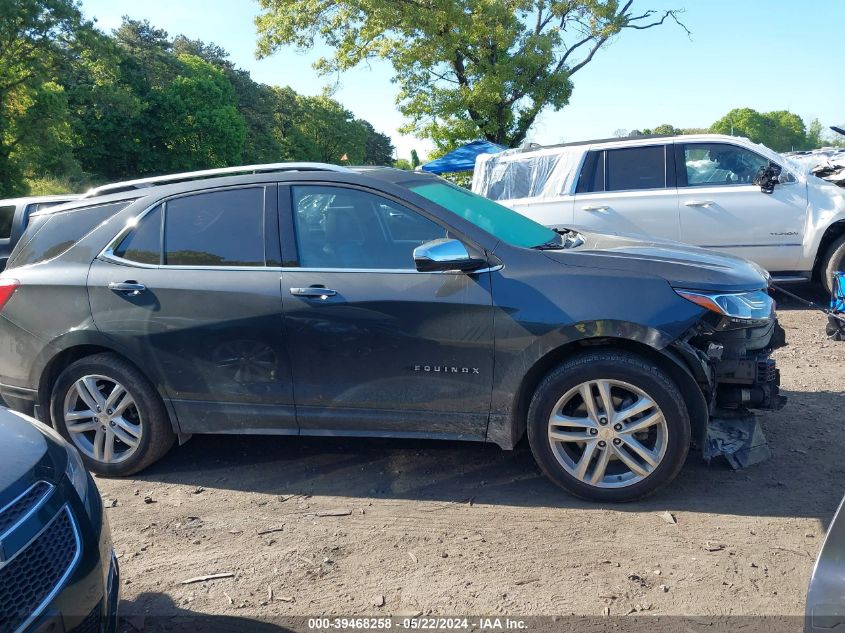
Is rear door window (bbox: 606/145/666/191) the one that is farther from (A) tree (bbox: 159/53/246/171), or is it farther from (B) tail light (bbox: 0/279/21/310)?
(A) tree (bbox: 159/53/246/171)

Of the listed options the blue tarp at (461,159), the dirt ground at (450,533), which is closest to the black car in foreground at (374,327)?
the dirt ground at (450,533)

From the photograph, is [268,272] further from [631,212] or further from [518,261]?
[631,212]

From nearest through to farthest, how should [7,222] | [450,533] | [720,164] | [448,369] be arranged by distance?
[450,533] < [448,369] < [720,164] < [7,222]

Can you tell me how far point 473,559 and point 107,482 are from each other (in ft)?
→ 7.94

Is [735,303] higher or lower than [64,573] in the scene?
higher

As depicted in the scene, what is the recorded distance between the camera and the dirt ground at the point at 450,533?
3.12 m

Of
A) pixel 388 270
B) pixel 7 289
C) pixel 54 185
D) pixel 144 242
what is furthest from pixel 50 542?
pixel 54 185

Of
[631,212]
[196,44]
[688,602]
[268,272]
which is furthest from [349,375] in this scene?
[196,44]

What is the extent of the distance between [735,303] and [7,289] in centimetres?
428

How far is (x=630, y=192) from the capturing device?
8.80 meters

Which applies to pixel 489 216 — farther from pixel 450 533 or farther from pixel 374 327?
pixel 450 533

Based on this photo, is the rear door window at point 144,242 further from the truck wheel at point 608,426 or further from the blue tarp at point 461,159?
the blue tarp at point 461,159

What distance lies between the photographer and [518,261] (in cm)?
386

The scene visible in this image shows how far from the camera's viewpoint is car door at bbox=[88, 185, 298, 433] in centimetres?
414
